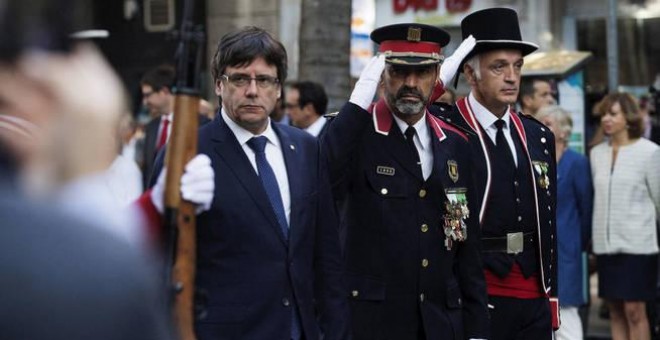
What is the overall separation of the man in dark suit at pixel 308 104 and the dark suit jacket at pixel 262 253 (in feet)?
16.4

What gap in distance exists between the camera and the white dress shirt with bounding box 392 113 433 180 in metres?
5.55

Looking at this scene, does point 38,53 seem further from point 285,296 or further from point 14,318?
point 285,296

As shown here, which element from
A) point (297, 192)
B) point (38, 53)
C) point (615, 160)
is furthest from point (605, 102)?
point (38, 53)

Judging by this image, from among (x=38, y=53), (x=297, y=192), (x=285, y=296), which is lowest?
(x=285, y=296)

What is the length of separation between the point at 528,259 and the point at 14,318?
15.2 ft

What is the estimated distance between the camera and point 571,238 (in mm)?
9578

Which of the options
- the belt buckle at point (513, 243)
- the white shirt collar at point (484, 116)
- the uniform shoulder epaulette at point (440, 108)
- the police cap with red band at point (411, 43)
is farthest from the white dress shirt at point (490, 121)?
the police cap with red band at point (411, 43)

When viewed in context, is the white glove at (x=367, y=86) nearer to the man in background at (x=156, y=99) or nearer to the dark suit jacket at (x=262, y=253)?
the dark suit jacket at (x=262, y=253)

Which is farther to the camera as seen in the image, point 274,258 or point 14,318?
point 274,258

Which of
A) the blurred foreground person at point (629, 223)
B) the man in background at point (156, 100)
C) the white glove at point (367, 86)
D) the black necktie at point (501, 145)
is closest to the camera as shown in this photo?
the white glove at point (367, 86)

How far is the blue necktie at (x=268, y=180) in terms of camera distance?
462 centimetres

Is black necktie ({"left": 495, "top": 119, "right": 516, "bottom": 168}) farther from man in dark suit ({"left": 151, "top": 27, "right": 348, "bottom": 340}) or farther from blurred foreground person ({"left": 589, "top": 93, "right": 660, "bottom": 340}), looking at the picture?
blurred foreground person ({"left": 589, "top": 93, "right": 660, "bottom": 340})

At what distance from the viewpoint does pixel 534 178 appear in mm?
6203

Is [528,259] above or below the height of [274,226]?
below
